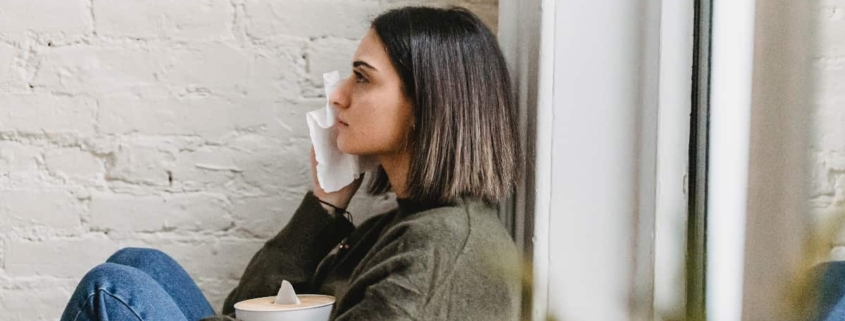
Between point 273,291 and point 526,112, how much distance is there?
0.42 meters

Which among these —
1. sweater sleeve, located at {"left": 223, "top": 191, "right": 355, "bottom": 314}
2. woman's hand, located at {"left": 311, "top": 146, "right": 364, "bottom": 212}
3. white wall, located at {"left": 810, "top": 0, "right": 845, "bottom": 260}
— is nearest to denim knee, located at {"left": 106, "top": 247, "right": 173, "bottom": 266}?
sweater sleeve, located at {"left": 223, "top": 191, "right": 355, "bottom": 314}

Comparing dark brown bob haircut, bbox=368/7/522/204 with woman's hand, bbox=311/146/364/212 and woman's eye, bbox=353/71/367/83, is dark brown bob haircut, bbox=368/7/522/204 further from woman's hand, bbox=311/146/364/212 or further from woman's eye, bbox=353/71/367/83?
woman's hand, bbox=311/146/364/212

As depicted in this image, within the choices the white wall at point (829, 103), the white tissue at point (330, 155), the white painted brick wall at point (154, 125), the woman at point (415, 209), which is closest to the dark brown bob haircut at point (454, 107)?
the woman at point (415, 209)

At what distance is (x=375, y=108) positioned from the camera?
3.31 feet

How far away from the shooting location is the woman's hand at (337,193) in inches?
46.8

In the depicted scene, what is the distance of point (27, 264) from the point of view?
129cm

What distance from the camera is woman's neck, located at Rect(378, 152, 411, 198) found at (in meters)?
1.04

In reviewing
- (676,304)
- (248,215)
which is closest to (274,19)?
(248,215)

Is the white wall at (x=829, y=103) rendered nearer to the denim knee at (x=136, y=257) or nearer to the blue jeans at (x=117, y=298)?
the blue jeans at (x=117, y=298)

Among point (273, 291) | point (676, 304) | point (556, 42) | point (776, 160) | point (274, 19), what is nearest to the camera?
point (676, 304)

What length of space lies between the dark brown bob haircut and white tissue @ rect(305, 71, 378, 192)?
0.41 feet

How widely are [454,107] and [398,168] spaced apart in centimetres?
12

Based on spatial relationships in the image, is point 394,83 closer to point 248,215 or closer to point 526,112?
point 526,112

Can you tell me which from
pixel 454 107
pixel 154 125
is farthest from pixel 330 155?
pixel 154 125
